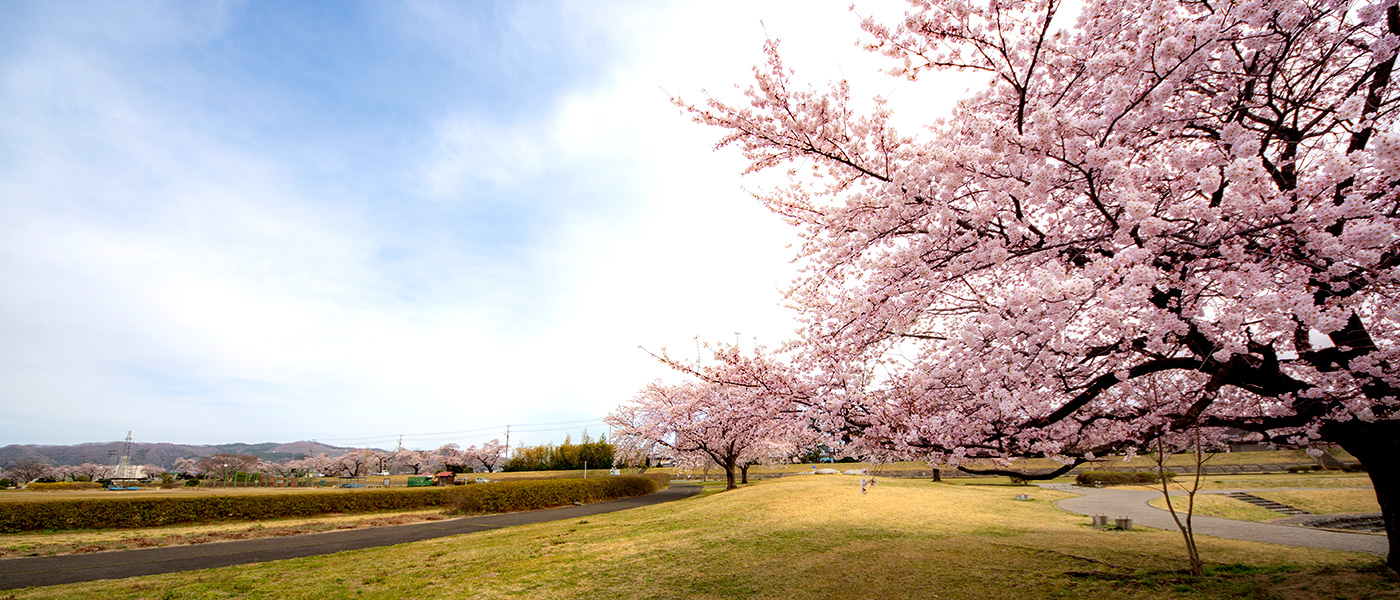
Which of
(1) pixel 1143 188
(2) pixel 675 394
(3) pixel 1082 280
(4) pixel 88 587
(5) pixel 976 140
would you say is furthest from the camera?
(2) pixel 675 394

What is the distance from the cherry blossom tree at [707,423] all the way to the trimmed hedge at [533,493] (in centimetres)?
293

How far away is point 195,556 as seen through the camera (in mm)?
12852

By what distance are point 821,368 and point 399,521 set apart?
20474mm

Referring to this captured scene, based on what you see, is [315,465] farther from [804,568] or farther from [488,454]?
[804,568]

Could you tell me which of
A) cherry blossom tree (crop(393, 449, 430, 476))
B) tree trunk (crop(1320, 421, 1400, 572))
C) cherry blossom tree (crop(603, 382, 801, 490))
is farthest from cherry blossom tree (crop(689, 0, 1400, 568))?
cherry blossom tree (crop(393, 449, 430, 476))

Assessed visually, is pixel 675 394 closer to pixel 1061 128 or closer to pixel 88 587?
pixel 88 587

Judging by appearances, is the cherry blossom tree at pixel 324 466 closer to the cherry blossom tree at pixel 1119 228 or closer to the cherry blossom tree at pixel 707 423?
the cherry blossom tree at pixel 707 423

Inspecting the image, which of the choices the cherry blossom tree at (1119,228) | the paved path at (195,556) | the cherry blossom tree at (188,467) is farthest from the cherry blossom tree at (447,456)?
the cherry blossom tree at (1119,228)

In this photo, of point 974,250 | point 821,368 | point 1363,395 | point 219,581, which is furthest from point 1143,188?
point 219,581

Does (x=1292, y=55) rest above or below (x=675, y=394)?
above

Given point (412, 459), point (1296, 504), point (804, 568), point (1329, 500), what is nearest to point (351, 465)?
point (412, 459)

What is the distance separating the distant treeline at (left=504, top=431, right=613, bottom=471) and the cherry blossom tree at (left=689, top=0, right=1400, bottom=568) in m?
61.5

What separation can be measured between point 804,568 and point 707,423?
33.2ft

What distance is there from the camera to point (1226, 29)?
4.95 meters
